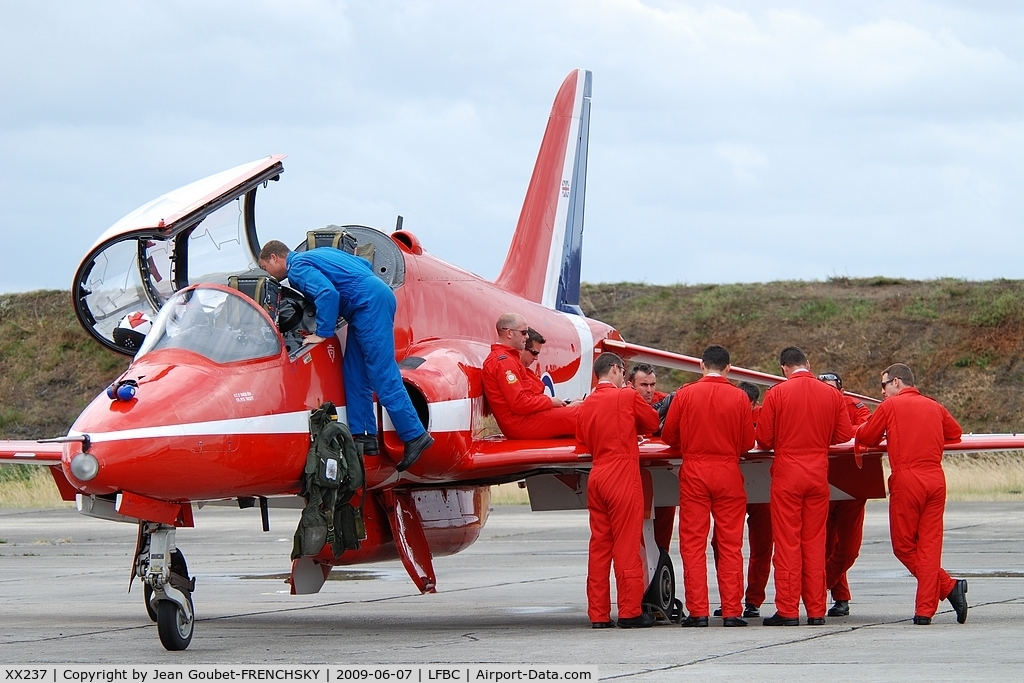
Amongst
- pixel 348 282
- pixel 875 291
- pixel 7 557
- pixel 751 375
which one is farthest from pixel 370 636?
pixel 875 291

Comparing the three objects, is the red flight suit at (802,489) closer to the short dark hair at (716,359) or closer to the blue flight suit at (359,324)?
the short dark hair at (716,359)

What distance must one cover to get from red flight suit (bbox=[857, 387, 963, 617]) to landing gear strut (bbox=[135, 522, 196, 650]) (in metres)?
4.96

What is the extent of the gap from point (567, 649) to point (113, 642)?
3335 mm

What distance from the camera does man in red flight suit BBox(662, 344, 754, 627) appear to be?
34.0ft

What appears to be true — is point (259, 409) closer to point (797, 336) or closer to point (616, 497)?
point (616, 497)

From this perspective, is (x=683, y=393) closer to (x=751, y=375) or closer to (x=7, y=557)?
(x=751, y=375)

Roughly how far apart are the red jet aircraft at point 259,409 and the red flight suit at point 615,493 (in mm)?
392

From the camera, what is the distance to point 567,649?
8.67 metres

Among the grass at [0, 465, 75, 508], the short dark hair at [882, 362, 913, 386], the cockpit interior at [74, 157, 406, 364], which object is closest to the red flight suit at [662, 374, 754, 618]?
the short dark hair at [882, 362, 913, 386]

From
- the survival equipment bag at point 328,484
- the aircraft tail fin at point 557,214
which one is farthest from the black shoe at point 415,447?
the aircraft tail fin at point 557,214

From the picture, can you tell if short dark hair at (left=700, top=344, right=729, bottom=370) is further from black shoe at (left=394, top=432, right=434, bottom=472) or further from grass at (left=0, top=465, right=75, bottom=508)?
grass at (left=0, top=465, right=75, bottom=508)

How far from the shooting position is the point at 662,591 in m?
11.2

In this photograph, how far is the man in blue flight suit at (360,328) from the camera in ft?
31.8

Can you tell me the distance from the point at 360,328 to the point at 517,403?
210 centimetres
